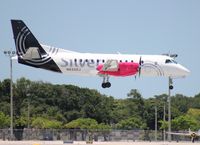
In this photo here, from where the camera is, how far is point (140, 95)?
171750 mm

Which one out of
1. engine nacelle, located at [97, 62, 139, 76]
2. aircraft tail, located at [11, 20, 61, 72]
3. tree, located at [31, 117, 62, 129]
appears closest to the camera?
aircraft tail, located at [11, 20, 61, 72]

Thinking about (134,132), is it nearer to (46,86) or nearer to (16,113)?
(16,113)

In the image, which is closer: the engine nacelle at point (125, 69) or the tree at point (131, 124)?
the engine nacelle at point (125, 69)

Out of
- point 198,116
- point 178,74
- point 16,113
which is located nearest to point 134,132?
point 178,74

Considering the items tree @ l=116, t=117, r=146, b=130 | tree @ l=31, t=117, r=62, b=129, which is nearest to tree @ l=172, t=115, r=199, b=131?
tree @ l=116, t=117, r=146, b=130

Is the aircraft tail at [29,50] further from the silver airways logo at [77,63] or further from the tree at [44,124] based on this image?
the tree at [44,124]

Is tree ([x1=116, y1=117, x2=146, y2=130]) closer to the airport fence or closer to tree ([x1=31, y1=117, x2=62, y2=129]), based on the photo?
tree ([x1=31, y1=117, x2=62, y2=129])

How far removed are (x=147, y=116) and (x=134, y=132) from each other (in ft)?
180

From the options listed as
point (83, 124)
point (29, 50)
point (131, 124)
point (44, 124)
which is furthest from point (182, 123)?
point (29, 50)

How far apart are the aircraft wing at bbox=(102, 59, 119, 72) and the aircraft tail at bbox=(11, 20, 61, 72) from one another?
515cm

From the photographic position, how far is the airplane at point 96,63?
7112 cm

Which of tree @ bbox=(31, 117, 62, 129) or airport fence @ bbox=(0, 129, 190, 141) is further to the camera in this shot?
tree @ bbox=(31, 117, 62, 129)

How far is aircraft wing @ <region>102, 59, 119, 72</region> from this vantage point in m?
71.0

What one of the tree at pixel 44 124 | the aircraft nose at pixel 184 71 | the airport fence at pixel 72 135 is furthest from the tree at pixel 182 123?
the aircraft nose at pixel 184 71
